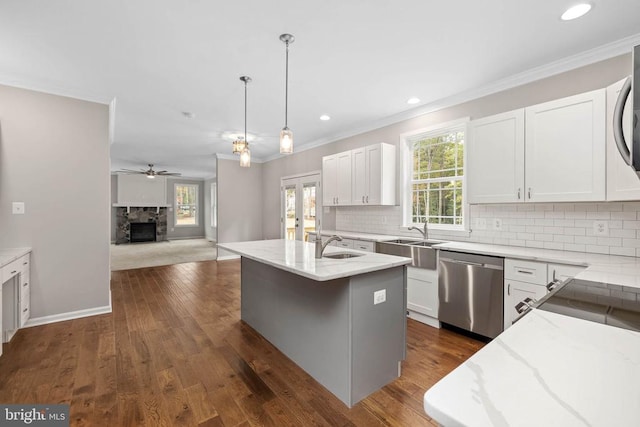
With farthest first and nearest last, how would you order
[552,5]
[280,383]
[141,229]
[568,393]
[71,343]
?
[141,229], [71,343], [280,383], [552,5], [568,393]

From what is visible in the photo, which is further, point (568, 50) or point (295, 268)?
point (568, 50)

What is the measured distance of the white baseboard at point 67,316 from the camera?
3176mm

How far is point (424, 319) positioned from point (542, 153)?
2036 millimetres

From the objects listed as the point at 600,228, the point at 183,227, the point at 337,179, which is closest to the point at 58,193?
the point at 337,179

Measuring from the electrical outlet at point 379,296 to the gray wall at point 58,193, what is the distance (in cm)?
339

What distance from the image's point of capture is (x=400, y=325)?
224cm

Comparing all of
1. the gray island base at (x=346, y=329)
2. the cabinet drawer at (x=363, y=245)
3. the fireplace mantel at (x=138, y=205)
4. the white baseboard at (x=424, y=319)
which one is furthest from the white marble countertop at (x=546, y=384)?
the fireplace mantel at (x=138, y=205)

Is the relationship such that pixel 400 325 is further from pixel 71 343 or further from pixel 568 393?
pixel 71 343

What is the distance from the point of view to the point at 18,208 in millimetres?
3131

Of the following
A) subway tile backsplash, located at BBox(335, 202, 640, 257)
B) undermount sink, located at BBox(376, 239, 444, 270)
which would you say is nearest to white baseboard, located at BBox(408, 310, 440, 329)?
undermount sink, located at BBox(376, 239, 444, 270)

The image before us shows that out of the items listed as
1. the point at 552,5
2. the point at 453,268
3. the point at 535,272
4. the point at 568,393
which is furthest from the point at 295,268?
the point at 552,5

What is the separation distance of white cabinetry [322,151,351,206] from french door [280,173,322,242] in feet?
2.85

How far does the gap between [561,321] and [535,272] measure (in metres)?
1.82

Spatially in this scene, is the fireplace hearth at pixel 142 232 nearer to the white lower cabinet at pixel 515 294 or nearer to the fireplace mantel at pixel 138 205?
the fireplace mantel at pixel 138 205
